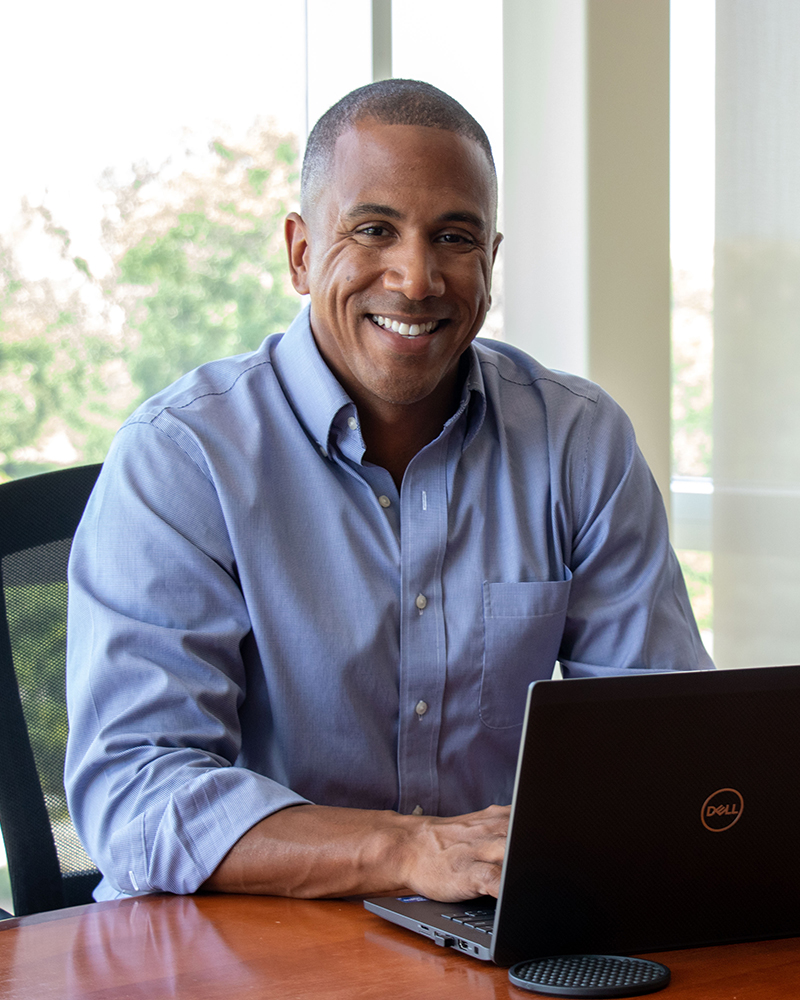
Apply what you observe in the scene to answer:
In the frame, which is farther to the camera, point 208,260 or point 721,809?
point 208,260

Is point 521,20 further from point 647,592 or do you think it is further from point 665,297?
point 647,592

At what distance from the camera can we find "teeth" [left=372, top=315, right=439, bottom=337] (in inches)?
57.1

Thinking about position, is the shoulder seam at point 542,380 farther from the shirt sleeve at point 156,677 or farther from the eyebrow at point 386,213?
the shirt sleeve at point 156,677

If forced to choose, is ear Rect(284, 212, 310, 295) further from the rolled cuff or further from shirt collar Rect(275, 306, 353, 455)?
the rolled cuff

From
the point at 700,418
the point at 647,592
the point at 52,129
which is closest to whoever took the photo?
the point at 647,592

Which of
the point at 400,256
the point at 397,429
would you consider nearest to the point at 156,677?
the point at 397,429

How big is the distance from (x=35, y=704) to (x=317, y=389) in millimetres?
537

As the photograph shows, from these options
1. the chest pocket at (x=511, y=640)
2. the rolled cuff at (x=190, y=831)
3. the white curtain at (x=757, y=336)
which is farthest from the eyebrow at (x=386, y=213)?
the white curtain at (x=757, y=336)

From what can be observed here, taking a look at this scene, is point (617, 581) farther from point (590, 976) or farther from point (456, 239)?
point (590, 976)

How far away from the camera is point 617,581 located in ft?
4.96

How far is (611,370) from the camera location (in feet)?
7.65

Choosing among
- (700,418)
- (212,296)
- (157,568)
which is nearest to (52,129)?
(212,296)

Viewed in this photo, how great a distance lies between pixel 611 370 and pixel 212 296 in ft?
2.77

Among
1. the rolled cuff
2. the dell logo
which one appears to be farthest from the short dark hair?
the dell logo
